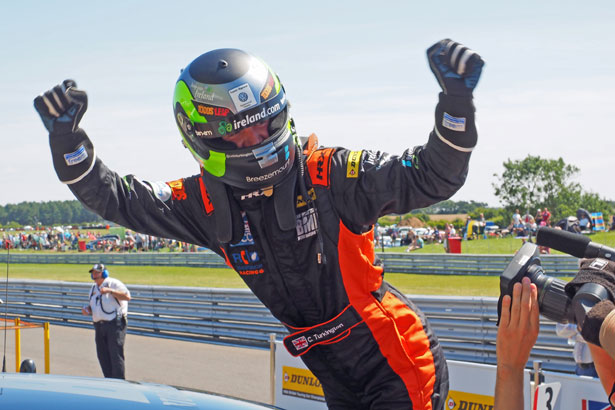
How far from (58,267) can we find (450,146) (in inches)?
1697

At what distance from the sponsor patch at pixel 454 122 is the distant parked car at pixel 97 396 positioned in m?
1.30

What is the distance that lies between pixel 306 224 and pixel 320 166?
0.76ft

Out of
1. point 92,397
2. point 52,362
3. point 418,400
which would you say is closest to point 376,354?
point 418,400

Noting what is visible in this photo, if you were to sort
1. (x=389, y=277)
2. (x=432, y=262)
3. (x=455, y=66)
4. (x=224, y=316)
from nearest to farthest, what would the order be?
(x=455, y=66), (x=224, y=316), (x=389, y=277), (x=432, y=262)

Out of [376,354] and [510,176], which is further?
[510,176]

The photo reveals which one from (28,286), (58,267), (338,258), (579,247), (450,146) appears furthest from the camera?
(58,267)

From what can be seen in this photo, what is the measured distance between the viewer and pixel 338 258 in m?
2.97

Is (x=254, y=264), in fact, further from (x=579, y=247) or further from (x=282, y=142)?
(x=579, y=247)

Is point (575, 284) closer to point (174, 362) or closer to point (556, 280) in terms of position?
point (556, 280)

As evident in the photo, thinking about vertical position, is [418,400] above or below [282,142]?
below

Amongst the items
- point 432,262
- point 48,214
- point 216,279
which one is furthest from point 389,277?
point 48,214

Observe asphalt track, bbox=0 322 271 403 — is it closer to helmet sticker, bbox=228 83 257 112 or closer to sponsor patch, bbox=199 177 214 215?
sponsor patch, bbox=199 177 214 215

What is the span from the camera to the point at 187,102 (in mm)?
3125

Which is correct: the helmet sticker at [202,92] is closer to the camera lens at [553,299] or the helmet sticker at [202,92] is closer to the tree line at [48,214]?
the camera lens at [553,299]
